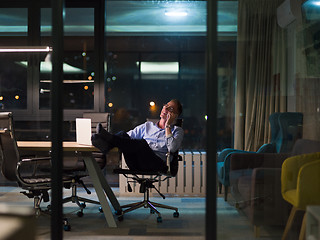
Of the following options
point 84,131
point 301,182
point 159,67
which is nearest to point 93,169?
point 84,131

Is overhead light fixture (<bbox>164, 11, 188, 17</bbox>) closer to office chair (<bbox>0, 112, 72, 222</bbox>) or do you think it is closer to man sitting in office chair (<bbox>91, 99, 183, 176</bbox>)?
man sitting in office chair (<bbox>91, 99, 183, 176</bbox>)

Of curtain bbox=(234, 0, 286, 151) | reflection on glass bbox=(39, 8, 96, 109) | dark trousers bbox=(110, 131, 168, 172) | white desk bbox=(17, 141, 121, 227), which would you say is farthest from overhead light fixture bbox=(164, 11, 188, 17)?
curtain bbox=(234, 0, 286, 151)

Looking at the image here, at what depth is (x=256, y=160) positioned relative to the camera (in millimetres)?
3320

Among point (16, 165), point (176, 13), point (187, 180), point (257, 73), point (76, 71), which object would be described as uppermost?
point (176, 13)

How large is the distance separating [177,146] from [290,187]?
1668 mm

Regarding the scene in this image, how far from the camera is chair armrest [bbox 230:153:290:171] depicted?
3.22 meters

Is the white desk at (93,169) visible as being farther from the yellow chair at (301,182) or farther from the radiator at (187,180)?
the yellow chair at (301,182)

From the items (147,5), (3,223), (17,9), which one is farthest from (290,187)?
(147,5)

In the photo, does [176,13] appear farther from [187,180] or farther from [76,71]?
[187,180]

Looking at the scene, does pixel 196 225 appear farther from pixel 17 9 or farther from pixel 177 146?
pixel 17 9

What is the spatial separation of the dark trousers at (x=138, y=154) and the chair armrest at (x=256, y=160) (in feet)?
4.01

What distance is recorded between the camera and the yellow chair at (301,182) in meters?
2.95

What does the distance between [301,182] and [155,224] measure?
1.84 m

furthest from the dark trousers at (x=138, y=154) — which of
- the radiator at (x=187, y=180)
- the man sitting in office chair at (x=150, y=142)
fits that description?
the radiator at (x=187, y=180)
